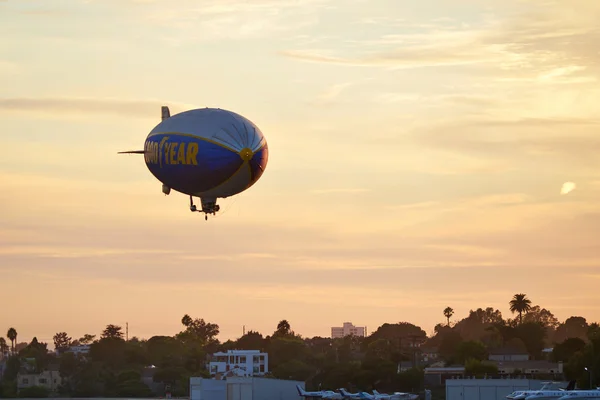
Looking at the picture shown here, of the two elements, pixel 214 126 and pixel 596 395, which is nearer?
pixel 214 126

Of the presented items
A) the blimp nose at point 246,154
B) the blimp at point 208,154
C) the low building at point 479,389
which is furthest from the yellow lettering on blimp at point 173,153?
the low building at point 479,389

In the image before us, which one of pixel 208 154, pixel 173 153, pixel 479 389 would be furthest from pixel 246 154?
pixel 479 389

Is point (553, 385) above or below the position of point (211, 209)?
below

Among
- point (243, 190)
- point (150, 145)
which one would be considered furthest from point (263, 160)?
point (150, 145)

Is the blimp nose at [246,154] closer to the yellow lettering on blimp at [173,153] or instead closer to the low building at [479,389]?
the yellow lettering on blimp at [173,153]

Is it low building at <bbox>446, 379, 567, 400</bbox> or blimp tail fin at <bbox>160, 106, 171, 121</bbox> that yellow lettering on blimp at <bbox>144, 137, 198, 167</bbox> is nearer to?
blimp tail fin at <bbox>160, 106, 171, 121</bbox>

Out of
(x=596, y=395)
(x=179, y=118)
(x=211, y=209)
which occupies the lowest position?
(x=596, y=395)

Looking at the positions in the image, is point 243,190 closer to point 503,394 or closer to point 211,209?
point 211,209

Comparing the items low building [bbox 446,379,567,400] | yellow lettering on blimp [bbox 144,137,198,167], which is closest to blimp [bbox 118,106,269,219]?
yellow lettering on blimp [bbox 144,137,198,167]
